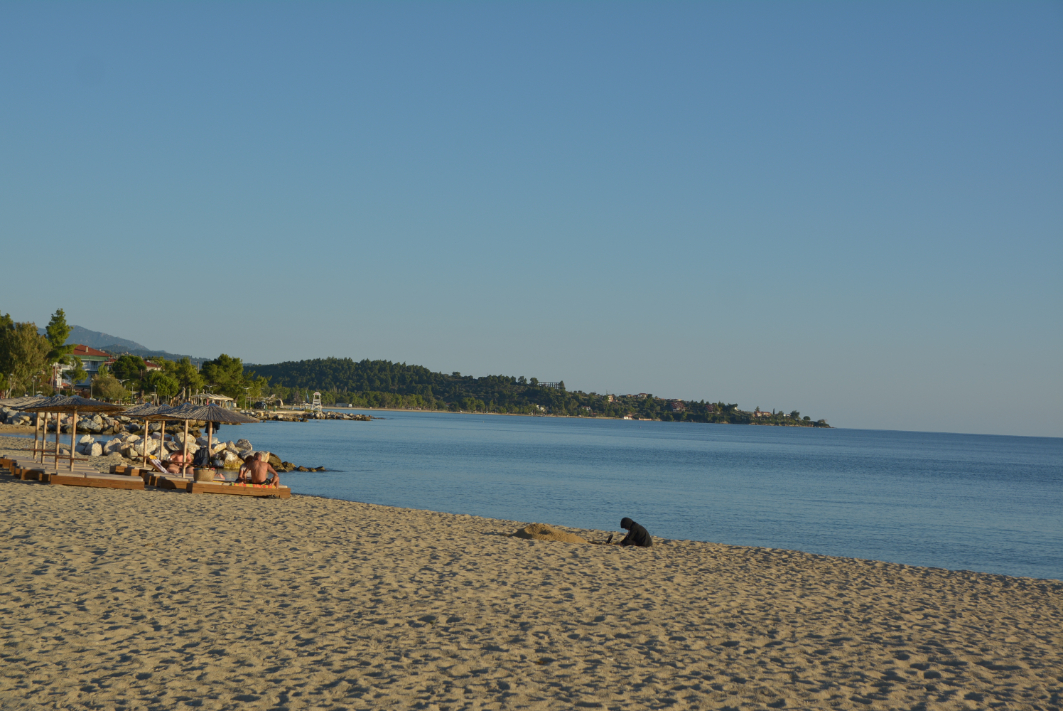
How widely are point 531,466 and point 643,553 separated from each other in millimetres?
39103

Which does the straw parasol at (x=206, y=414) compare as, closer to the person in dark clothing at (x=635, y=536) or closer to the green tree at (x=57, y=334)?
the person in dark clothing at (x=635, y=536)

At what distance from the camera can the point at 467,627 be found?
8.64m

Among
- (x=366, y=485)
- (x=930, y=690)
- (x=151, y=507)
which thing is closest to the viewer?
(x=930, y=690)

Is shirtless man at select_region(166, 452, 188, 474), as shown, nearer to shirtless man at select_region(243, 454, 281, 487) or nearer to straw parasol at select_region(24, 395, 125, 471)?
straw parasol at select_region(24, 395, 125, 471)

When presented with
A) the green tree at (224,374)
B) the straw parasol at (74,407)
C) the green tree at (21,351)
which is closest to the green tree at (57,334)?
the green tree at (21,351)

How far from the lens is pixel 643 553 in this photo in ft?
51.8

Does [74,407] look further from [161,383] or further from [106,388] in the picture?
[161,383]

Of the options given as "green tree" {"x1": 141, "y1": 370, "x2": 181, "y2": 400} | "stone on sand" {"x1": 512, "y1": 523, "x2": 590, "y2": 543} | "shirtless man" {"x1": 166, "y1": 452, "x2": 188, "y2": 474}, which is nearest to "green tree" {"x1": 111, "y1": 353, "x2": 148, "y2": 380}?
"green tree" {"x1": 141, "y1": 370, "x2": 181, "y2": 400}

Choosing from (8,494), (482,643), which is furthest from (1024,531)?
(8,494)

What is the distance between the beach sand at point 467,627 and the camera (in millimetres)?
6551

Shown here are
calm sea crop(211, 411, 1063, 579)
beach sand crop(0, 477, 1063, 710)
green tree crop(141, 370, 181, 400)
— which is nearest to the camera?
beach sand crop(0, 477, 1063, 710)

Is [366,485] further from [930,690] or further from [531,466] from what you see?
[930,690]

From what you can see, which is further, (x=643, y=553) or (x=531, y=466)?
(x=531, y=466)

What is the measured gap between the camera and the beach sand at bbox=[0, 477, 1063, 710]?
6551 mm
